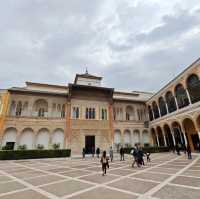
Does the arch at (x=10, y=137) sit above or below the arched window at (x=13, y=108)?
below

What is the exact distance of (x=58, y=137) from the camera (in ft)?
83.4

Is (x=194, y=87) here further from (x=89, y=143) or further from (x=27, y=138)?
(x=27, y=138)

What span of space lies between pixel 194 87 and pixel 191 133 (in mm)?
8101

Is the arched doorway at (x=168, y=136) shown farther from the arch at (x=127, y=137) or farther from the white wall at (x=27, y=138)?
the white wall at (x=27, y=138)

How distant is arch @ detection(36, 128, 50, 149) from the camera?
80.1ft

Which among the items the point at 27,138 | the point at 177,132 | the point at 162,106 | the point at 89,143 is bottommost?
the point at 89,143

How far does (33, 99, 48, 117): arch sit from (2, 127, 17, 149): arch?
426 centimetres

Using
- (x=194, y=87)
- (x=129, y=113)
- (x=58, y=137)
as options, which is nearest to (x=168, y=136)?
(x=129, y=113)

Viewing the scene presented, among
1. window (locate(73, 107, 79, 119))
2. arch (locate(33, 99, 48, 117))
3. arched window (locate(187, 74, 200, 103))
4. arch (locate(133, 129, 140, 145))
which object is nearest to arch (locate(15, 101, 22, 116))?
arch (locate(33, 99, 48, 117))

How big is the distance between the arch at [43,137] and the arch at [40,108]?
2816 millimetres

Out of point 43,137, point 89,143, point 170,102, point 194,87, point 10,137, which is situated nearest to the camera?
point 194,87

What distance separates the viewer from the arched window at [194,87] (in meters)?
19.0

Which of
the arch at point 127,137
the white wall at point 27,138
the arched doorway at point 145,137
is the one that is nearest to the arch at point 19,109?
the white wall at point 27,138

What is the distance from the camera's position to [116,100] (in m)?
30.4
